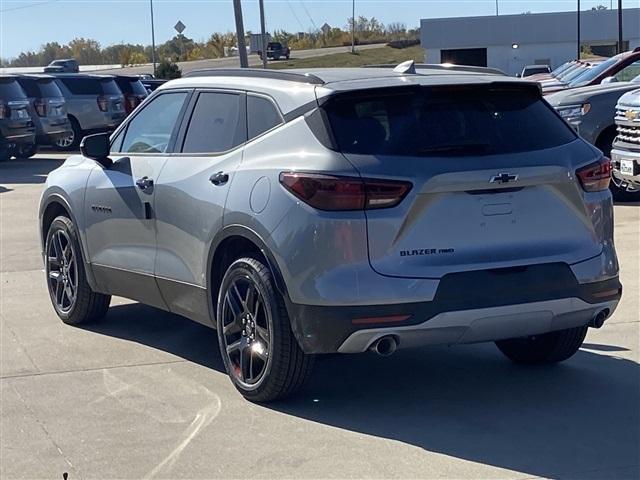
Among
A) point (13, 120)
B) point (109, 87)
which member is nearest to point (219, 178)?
point (13, 120)

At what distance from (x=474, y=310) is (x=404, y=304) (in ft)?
1.19

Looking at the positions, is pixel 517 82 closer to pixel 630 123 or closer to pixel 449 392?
pixel 449 392

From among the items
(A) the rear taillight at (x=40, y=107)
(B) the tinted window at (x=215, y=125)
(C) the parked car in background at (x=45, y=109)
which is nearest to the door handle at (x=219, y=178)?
(B) the tinted window at (x=215, y=125)

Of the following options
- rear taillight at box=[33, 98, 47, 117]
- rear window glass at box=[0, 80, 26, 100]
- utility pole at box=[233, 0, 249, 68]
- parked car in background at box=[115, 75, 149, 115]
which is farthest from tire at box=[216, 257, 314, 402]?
parked car in background at box=[115, 75, 149, 115]

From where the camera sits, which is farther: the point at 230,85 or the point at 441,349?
the point at 441,349

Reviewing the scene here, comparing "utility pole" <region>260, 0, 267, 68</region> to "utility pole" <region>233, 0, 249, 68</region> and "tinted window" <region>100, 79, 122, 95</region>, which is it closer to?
"utility pole" <region>233, 0, 249, 68</region>

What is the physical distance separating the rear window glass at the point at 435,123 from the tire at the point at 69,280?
2960 millimetres

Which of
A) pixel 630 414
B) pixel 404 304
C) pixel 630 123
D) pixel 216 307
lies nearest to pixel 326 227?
pixel 404 304

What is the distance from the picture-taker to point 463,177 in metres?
5.64

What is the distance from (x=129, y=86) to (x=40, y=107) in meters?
5.48

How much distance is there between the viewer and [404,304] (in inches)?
219

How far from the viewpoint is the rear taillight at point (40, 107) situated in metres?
25.3

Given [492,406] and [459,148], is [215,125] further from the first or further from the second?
[492,406]

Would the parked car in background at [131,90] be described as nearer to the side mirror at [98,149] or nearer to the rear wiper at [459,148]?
the side mirror at [98,149]
